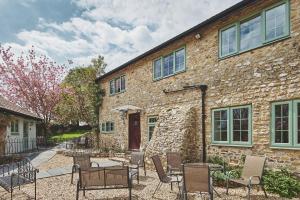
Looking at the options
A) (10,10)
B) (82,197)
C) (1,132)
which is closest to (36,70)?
(1,132)

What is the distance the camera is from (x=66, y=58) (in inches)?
1233

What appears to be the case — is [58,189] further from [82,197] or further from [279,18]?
[279,18]

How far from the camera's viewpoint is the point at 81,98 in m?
27.3

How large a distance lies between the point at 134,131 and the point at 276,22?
34.2 ft

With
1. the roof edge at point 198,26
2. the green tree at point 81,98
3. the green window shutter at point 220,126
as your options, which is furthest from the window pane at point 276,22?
the green tree at point 81,98

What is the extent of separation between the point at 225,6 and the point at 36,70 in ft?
70.7

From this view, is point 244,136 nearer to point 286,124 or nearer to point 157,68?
point 286,124

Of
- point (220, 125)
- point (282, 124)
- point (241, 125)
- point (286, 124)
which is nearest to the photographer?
point (286, 124)

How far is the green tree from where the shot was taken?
21359 mm

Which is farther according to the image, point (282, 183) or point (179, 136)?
point (179, 136)

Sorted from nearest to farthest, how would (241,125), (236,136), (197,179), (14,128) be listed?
1. (197,179)
2. (241,125)
3. (236,136)
4. (14,128)

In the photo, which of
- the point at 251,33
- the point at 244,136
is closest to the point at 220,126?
the point at 244,136

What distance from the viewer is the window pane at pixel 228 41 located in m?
9.79

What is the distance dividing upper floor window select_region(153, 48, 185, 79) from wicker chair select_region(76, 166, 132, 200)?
6.89 metres
